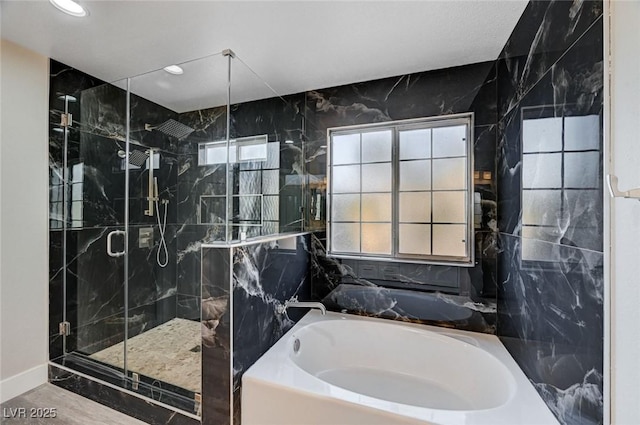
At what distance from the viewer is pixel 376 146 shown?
2396mm

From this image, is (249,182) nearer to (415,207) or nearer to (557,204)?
(415,207)

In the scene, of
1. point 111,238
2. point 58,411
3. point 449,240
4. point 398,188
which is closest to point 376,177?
point 398,188

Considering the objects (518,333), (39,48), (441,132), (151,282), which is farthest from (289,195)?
(39,48)

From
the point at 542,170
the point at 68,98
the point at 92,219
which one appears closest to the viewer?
the point at 542,170

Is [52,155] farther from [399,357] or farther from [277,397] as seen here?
[399,357]

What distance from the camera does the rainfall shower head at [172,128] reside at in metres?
2.43

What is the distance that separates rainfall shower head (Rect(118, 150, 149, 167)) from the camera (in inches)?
94.0

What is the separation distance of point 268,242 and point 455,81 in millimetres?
1938

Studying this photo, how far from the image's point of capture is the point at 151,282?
2.59 metres

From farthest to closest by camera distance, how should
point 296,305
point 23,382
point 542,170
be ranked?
1. point 296,305
2. point 23,382
3. point 542,170

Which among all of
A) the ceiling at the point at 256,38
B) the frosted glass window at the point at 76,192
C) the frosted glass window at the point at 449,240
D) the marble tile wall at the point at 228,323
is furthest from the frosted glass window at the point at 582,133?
the frosted glass window at the point at 76,192

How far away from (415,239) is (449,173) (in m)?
0.60

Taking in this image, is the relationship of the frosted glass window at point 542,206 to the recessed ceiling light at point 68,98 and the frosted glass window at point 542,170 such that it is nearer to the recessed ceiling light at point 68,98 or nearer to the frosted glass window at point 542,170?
the frosted glass window at point 542,170

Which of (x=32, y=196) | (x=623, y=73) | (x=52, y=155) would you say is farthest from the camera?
(x=52, y=155)
